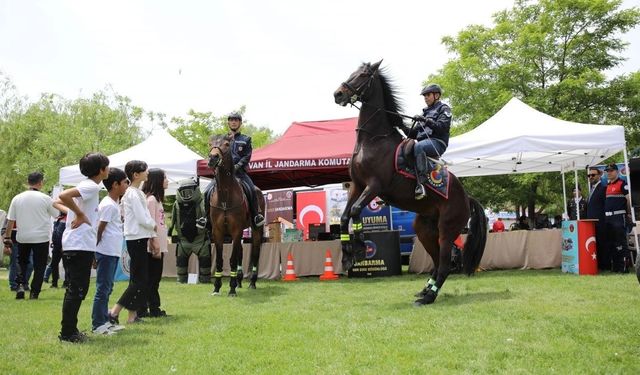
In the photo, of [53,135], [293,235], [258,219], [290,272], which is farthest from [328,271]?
[53,135]

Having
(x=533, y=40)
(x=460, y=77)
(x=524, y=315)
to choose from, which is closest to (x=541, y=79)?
(x=533, y=40)

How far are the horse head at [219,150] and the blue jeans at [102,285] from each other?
3.63m

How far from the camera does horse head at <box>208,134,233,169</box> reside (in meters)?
9.16

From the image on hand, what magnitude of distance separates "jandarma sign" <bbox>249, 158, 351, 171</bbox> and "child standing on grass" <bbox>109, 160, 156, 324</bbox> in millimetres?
6628

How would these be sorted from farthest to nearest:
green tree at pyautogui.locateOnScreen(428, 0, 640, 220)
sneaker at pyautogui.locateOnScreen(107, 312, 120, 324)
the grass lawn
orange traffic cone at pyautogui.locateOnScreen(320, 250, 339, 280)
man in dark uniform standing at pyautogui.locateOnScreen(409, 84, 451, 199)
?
green tree at pyautogui.locateOnScreen(428, 0, 640, 220) → orange traffic cone at pyautogui.locateOnScreen(320, 250, 339, 280) → man in dark uniform standing at pyautogui.locateOnScreen(409, 84, 451, 199) → sneaker at pyautogui.locateOnScreen(107, 312, 120, 324) → the grass lawn

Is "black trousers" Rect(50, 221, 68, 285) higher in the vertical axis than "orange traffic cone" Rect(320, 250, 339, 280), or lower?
higher

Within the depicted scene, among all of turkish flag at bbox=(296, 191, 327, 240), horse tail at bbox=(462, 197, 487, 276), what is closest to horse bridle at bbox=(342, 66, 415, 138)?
horse tail at bbox=(462, 197, 487, 276)

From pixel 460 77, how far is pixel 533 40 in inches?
163

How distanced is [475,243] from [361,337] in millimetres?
4633

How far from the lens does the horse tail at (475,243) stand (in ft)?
29.4

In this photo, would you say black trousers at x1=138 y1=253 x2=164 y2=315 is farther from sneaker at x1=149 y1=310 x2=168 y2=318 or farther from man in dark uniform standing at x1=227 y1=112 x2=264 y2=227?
man in dark uniform standing at x1=227 y1=112 x2=264 y2=227

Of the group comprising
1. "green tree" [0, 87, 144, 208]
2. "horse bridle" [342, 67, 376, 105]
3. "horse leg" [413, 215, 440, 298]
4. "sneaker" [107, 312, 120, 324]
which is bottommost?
"sneaker" [107, 312, 120, 324]

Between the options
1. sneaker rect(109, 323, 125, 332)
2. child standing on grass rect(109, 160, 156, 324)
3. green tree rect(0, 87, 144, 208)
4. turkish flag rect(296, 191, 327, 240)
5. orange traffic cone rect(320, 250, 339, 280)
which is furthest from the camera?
green tree rect(0, 87, 144, 208)

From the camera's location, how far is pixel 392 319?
5930 mm
